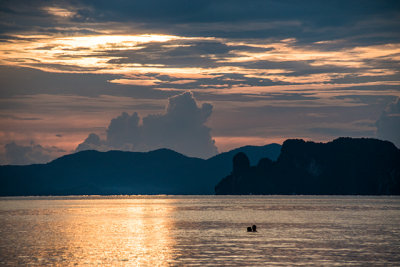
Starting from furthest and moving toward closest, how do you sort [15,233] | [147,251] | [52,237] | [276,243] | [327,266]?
[15,233], [52,237], [276,243], [147,251], [327,266]

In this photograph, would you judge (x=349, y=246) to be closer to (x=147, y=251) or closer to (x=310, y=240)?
(x=310, y=240)

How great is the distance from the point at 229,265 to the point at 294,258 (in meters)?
8.82

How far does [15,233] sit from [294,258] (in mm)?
59529

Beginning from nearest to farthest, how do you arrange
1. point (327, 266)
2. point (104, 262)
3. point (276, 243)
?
point (327, 266)
point (104, 262)
point (276, 243)

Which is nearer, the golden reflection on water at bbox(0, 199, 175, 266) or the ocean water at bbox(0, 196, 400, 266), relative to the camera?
the ocean water at bbox(0, 196, 400, 266)

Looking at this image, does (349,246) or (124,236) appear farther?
(124,236)

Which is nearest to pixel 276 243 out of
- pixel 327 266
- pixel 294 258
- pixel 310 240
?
pixel 310 240

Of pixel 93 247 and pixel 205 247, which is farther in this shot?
pixel 93 247

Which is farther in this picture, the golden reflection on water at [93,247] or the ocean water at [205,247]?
the golden reflection on water at [93,247]

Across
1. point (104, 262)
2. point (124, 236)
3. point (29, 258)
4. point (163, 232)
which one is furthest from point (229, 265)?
point (163, 232)

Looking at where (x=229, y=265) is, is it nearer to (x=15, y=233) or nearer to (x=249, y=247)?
(x=249, y=247)

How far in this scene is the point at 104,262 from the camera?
6756 cm

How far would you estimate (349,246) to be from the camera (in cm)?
8138

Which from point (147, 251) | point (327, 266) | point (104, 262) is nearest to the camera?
point (327, 266)
